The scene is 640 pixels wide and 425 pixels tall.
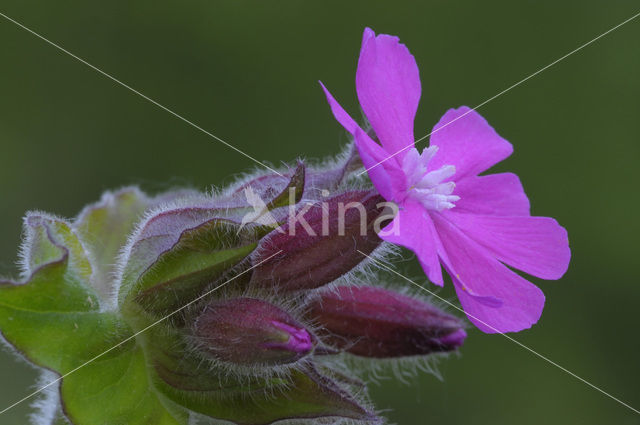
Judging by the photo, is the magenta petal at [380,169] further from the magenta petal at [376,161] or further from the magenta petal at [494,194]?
the magenta petal at [494,194]

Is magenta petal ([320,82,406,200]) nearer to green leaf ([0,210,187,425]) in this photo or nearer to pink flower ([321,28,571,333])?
pink flower ([321,28,571,333])

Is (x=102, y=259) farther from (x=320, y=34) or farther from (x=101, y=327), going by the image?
(x=320, y=34)

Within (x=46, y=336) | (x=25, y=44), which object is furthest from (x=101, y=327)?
(x=25, y=44)

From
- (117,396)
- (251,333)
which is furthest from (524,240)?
(117,396)

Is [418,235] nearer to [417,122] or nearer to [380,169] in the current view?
[380,169]

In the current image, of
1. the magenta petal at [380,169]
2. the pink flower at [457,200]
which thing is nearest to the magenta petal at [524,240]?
the pink flower at [457,200]
